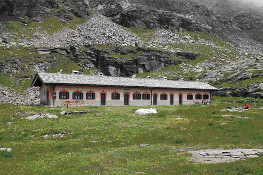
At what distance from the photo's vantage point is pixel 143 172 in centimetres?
1010

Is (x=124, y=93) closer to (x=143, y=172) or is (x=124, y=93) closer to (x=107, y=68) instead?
(x=143, y=172)

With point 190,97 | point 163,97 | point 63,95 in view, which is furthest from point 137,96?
point 63,95

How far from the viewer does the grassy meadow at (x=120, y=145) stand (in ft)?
35.1

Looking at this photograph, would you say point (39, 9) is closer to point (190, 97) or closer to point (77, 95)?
point (77, 95)

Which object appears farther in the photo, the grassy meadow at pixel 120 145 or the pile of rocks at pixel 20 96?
the pile of rocks at pixel 20 96

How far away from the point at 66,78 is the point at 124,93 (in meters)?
12.6

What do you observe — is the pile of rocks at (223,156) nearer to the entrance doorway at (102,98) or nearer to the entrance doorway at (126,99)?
the entrance doorway at (102,98)

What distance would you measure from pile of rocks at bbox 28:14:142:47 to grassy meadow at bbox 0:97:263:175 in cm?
8683

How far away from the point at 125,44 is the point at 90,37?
18937 millimetres

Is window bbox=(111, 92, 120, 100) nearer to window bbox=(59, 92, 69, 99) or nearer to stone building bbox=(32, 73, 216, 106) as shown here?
stone building bbox=(32, 73, 216, 106)

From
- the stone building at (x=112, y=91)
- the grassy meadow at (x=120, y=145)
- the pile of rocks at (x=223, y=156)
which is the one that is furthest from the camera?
the stone building at (x=112, y=91)

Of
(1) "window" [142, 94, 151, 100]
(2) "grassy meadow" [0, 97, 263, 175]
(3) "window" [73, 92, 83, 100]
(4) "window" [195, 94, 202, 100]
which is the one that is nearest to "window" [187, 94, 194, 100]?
(4) "window" [195, 94, 202, 100]

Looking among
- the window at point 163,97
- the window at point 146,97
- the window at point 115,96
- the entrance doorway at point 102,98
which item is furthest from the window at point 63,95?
the window at point 163,97

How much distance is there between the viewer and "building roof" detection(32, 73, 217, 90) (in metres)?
42.1
